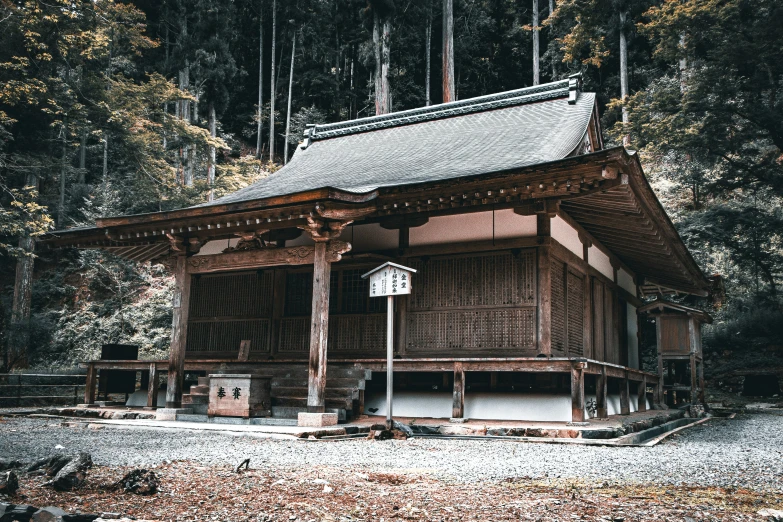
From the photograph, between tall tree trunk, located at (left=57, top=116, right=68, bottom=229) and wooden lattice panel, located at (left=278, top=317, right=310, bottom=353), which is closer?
wooden lattice panel, located at (left=278, top=317, right=310, bottom=353)

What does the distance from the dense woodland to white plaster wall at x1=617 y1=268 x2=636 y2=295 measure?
193cm

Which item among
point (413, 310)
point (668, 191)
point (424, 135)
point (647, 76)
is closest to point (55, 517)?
point (413, 310)

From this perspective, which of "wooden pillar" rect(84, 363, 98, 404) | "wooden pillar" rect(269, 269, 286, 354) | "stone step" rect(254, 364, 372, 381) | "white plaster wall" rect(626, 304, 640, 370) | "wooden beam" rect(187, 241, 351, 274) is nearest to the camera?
"wooden beam" rect(187, 241, 351, 274)

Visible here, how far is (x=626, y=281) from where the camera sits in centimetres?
1478

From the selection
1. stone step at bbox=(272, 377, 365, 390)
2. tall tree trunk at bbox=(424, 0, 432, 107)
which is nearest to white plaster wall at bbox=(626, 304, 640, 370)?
stone step at bbox=(272, 377, 365, 390)

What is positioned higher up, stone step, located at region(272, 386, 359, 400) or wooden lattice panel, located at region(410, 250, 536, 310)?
wooden lattice panel, located at region(410, 250, 536, 310)

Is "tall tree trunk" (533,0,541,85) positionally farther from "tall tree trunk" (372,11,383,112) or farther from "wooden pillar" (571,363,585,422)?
"wooden pillar" (571,363,585,422)

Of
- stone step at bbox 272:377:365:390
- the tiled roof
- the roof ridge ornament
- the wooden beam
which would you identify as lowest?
stone step at bbox 272:377:365:390

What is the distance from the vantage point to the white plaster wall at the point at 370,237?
10.5 m

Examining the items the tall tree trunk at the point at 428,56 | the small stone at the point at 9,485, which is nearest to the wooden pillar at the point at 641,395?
the small stone at the point at 9,485

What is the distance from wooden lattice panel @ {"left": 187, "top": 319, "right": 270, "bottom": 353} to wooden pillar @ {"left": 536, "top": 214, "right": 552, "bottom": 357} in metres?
5.02

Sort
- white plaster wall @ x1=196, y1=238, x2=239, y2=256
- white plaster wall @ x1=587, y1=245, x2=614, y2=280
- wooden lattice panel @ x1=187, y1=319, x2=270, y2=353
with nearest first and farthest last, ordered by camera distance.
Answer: wooden lattice panel @ x1=187, y1=319, x2=270, y2=353
white plaster wall @ x1=587, y1=245, x2=614, y2=280
white plaster wall @ x1=196, y1=238, x2=239, y2=256

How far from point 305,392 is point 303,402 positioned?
205 mm

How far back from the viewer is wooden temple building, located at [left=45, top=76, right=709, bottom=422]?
865 centimetres
